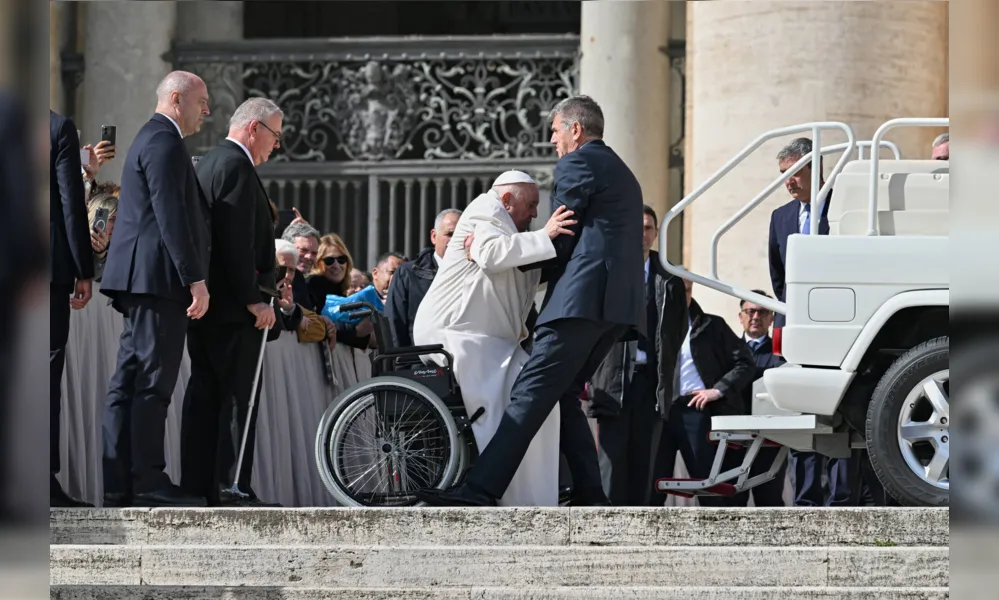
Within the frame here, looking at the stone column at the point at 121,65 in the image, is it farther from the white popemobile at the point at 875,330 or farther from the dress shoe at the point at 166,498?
the white popemobile at the point at 875,330

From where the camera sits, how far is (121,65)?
45.6 feet

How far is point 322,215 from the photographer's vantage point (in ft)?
48.7

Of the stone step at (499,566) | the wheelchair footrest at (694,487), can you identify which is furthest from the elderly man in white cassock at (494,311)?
the stone step at (499,566)

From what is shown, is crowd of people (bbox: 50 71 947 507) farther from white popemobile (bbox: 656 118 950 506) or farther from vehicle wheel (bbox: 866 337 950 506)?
vehicle wheel (bbox: 866 337 950 506)

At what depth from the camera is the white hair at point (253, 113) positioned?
7.33 meters

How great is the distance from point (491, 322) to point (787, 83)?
18.0 ft

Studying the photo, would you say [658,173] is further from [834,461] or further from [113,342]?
[113,342]

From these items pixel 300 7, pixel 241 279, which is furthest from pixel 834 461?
pixel 300 7

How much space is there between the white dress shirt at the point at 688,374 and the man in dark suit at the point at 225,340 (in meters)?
3.04

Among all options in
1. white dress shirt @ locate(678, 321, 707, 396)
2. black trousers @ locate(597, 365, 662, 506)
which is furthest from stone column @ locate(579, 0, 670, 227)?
black trousers @ locate(597, 365, 662, 506)

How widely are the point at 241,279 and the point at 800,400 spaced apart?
2.43 metres

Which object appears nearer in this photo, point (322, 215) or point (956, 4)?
point (956, 4)

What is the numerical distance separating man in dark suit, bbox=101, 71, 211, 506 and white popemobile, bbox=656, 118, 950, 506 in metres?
2.39

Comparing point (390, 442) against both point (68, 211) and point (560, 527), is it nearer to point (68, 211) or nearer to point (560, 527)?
point (560, 527)
